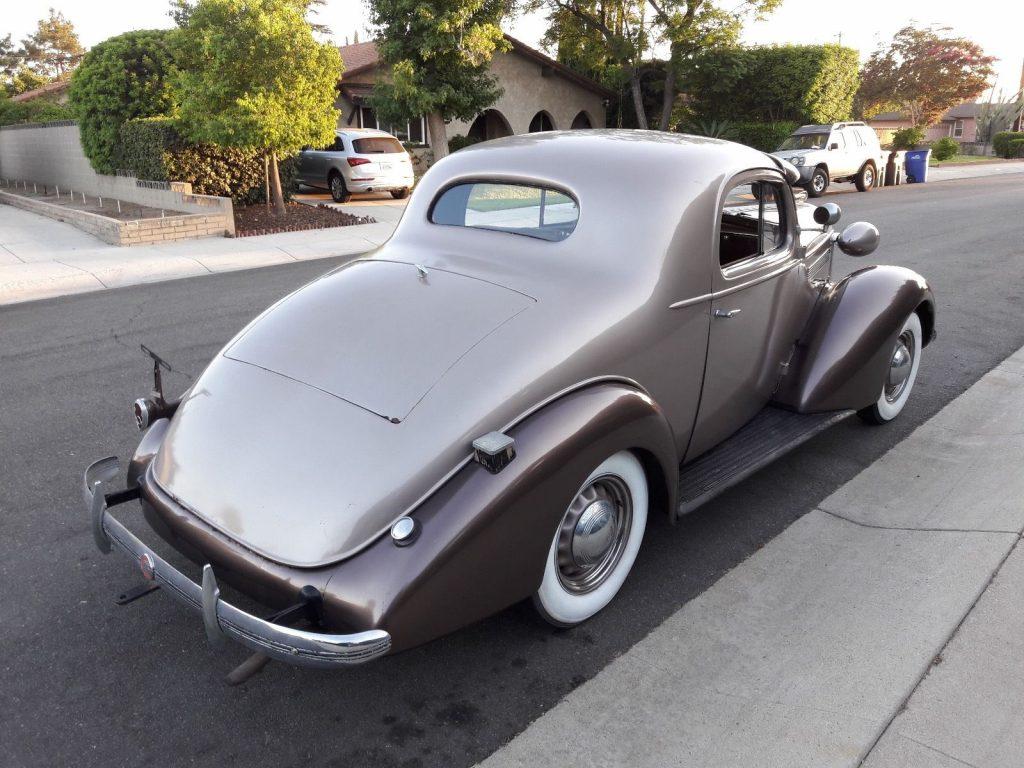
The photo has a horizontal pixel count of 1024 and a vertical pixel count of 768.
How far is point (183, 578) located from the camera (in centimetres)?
239

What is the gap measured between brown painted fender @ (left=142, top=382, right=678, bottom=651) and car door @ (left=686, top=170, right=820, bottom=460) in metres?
0.87

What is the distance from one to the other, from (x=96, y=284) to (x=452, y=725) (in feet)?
28.8

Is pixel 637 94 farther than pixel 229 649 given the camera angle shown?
Yes

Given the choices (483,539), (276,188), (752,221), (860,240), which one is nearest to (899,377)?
(860,240)

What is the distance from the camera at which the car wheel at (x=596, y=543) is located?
2.78 metres

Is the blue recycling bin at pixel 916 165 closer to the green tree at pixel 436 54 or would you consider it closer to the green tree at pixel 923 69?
the green tree at pixel 436 54

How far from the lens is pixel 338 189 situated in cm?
1781

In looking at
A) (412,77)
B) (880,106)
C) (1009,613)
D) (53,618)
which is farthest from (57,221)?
(880,106)

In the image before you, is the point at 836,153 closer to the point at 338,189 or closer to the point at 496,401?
the point at 338,189

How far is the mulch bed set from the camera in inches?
530

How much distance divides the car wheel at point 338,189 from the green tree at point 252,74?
3.93m

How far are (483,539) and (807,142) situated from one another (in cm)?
2045

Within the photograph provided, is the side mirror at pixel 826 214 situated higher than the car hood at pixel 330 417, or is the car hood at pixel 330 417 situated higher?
the side mirror at pixel 826 214

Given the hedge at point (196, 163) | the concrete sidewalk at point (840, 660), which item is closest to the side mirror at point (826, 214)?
the concrete sidewalk at point (840, 660)
